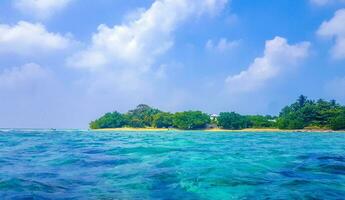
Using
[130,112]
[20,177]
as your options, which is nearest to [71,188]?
[20,177]

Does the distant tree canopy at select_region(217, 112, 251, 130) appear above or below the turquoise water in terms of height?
above

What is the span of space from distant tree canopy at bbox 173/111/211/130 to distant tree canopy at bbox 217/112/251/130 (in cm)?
519

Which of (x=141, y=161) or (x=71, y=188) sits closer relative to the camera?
(x=71, y=188)

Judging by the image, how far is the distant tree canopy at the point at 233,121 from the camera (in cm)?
10300

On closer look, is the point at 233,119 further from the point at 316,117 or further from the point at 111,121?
the point at 111,121

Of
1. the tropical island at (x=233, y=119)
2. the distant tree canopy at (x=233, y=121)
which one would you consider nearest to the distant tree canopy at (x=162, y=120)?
the tropical island at (x=233, y=119)

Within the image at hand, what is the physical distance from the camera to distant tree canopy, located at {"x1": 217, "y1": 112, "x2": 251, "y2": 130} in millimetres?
103000

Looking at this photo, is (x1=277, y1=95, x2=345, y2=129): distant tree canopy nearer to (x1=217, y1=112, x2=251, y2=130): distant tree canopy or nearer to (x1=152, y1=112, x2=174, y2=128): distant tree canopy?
(x1=217, y1=112, x2=251, y2=130): distant tree canopy

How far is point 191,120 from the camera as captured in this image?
351 feet

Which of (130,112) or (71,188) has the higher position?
(130,112)

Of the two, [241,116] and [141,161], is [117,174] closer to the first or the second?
[141,161]

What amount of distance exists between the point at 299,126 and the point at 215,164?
8908cm

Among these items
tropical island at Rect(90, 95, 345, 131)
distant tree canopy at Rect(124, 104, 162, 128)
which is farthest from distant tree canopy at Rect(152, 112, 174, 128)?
distant tree canopy at Rect(124, 104, 162, 128)

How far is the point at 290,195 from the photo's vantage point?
6.91m
